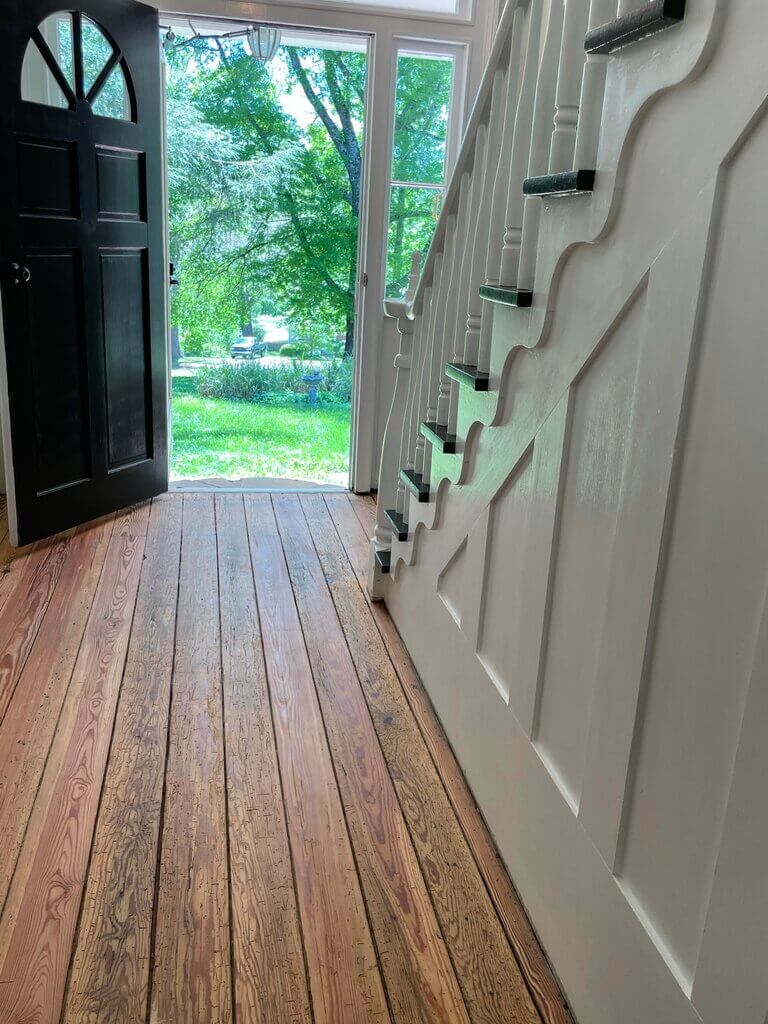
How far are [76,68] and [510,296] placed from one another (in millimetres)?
2711

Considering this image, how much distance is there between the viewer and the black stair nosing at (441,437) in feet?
7.59

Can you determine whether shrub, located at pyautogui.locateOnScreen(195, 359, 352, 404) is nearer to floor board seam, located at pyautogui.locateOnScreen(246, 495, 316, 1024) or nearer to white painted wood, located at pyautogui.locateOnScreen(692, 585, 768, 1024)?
floor board seam, located at pyautogui.locateOnScreen(246, 495, 316, 1024)

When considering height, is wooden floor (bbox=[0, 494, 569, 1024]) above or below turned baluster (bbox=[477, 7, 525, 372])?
below

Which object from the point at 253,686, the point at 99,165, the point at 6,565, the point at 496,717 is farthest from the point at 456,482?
the point at 99,165

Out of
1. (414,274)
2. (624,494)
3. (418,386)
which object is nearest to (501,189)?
(418,386)

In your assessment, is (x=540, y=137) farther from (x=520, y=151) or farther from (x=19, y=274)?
(x=19, y=274)

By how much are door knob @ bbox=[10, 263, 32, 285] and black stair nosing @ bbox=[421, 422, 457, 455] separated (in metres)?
1.90

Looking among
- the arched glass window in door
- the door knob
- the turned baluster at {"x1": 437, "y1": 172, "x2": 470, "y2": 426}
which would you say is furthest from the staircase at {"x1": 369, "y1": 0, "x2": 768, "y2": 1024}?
the arched glass window in door

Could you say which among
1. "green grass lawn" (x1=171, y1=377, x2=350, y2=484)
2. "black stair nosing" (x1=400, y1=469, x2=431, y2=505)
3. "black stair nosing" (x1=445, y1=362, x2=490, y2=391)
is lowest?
"green grass lawn" (x1=171, y1=377, x2=350, y2=484)

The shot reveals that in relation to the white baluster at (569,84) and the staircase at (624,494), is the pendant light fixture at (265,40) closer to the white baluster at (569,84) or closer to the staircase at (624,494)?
the staircase at (624,494)

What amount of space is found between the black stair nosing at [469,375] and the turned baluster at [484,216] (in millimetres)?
46

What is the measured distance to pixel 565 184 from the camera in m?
1.47

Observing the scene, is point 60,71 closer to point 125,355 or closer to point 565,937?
point 125,355

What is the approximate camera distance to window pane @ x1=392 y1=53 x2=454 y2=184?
13.8 feet
